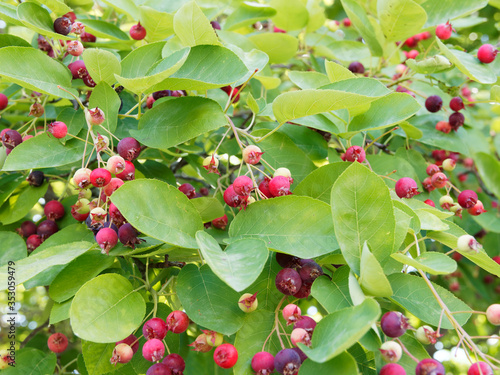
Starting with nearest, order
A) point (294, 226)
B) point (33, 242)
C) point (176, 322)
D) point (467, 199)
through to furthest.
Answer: point (294, 226), point (176, 322), point (33, 242), point (467, 199)

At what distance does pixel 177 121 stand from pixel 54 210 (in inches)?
22.7

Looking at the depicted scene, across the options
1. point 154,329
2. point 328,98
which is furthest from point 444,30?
point 154,329

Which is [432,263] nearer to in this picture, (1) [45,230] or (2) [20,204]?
(1) [45,230]

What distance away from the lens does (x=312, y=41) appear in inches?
86.9

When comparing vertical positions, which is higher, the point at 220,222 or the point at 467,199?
the point at 220,222

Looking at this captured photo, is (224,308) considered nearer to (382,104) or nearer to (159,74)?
(159,74)

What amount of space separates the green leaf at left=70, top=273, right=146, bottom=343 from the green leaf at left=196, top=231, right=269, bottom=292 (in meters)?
0.27

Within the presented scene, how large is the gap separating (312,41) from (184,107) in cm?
127

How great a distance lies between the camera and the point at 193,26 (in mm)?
1138

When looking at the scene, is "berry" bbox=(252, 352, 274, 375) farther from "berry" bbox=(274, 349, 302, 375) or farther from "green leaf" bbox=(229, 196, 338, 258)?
"green leaf" bbox=(229, 196, 338, 258)

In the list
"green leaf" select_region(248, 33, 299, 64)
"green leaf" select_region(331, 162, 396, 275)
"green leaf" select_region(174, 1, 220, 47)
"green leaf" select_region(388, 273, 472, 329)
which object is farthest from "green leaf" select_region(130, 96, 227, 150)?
"green leaf" select_region(248, 33, 299, 64)

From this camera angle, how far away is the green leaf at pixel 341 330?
68 cm

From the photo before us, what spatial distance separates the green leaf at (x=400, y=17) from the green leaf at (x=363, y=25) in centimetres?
7

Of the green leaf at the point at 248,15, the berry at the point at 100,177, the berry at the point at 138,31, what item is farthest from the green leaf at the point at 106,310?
the green leaf at the point at 248,15
